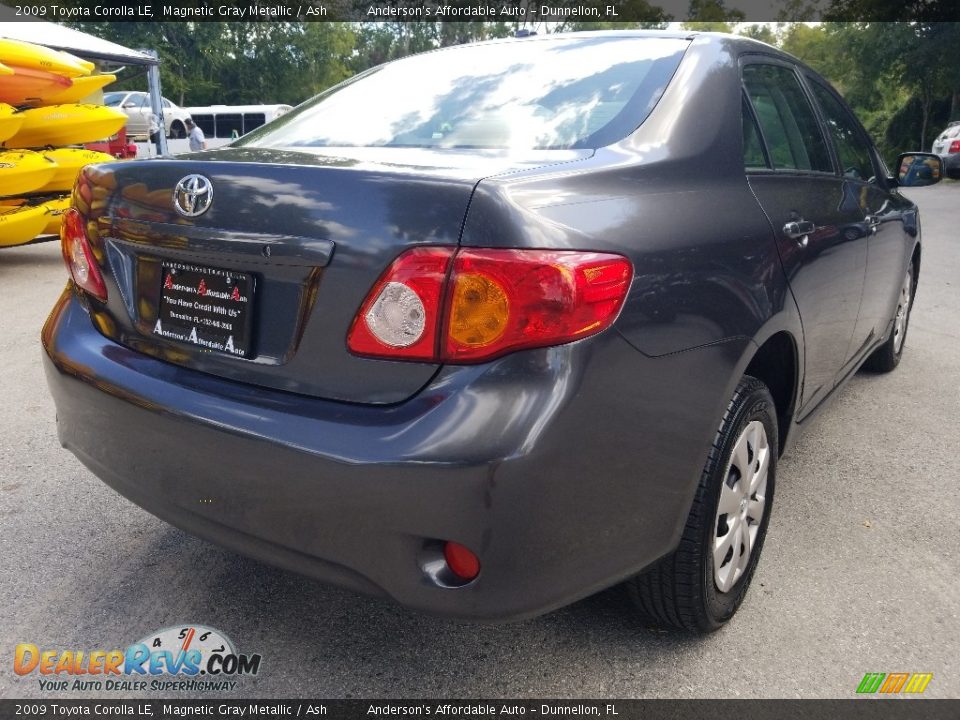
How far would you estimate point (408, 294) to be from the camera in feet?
5.18

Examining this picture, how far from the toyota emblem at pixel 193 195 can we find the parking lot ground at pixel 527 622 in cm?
111

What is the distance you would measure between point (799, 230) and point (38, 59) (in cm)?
794

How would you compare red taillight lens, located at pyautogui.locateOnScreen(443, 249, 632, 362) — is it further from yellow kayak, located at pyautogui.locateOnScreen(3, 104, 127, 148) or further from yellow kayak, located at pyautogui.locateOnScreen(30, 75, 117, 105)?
yellow kayak, located at pyautogui.locateOnScreen(30, 75, 117, 105)

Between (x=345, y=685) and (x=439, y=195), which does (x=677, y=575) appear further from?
(x=439, y=195)

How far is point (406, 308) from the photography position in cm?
158

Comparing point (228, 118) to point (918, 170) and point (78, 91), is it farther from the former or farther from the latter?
point (918, 170)

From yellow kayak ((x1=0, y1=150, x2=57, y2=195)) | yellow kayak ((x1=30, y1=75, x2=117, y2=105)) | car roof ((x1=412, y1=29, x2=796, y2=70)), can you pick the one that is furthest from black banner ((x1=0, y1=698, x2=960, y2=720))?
yellow kayak ((x1=30, y1=75, x2=117, y2=105))

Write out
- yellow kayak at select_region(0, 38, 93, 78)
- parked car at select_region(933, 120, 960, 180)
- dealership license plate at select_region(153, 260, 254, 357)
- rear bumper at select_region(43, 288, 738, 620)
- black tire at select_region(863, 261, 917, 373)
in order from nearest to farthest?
rear bumper at select_region(43, 288, 738, 620)
dealership license plate at select_region(153, 260, 254, 357)
black tire at select_region(863, 261, 917, 373)
yellow kayak at select_region(0, 38, 93, 78)
parked car at select_region(933, 120, 960, 180)

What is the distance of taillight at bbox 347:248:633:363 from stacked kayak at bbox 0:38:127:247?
7032 millimetres

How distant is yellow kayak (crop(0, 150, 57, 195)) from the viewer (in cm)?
726

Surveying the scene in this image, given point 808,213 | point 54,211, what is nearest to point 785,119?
point 808,213

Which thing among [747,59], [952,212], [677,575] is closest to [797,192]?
[747,59]

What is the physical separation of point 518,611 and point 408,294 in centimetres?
66

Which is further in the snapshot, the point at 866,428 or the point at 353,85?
the point at 866,428
